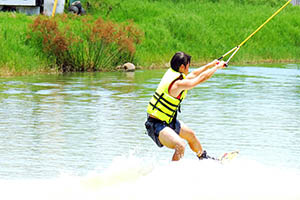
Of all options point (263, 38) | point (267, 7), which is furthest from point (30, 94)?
point (267, 7)

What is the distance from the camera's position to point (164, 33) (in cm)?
Result: 3547

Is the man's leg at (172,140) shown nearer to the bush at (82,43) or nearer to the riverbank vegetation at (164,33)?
the riverbank vegetation at (164,33)

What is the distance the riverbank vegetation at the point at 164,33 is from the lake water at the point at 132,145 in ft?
15.7

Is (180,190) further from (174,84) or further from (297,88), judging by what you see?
(297,88)

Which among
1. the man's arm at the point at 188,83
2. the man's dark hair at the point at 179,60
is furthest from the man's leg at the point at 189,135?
the man's dark hair at the point at 179,60

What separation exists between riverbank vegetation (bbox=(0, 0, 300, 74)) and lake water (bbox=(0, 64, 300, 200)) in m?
4.77

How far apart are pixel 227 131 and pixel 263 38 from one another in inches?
1103

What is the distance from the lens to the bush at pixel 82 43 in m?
27.3

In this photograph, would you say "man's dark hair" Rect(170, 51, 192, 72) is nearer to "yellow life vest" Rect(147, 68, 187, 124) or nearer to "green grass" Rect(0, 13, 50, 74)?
"yellow life vest" Rect(147, 68, 187, 124)

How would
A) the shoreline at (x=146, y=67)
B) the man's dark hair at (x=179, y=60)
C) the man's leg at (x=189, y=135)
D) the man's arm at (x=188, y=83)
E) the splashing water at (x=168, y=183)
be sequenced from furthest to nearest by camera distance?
the shoreline at (x=146, y=67), the man's leg at (x=189, y=135), the man's dark hair at (x=179, y=60), the man's arm at (x=188, y=83), the splashing water at (x=168, y=183)

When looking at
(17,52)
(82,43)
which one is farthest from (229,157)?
(82,43)

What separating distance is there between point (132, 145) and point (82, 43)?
1600 centimetres

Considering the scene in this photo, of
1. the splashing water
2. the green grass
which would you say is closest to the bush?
the green grass

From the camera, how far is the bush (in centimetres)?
2727
